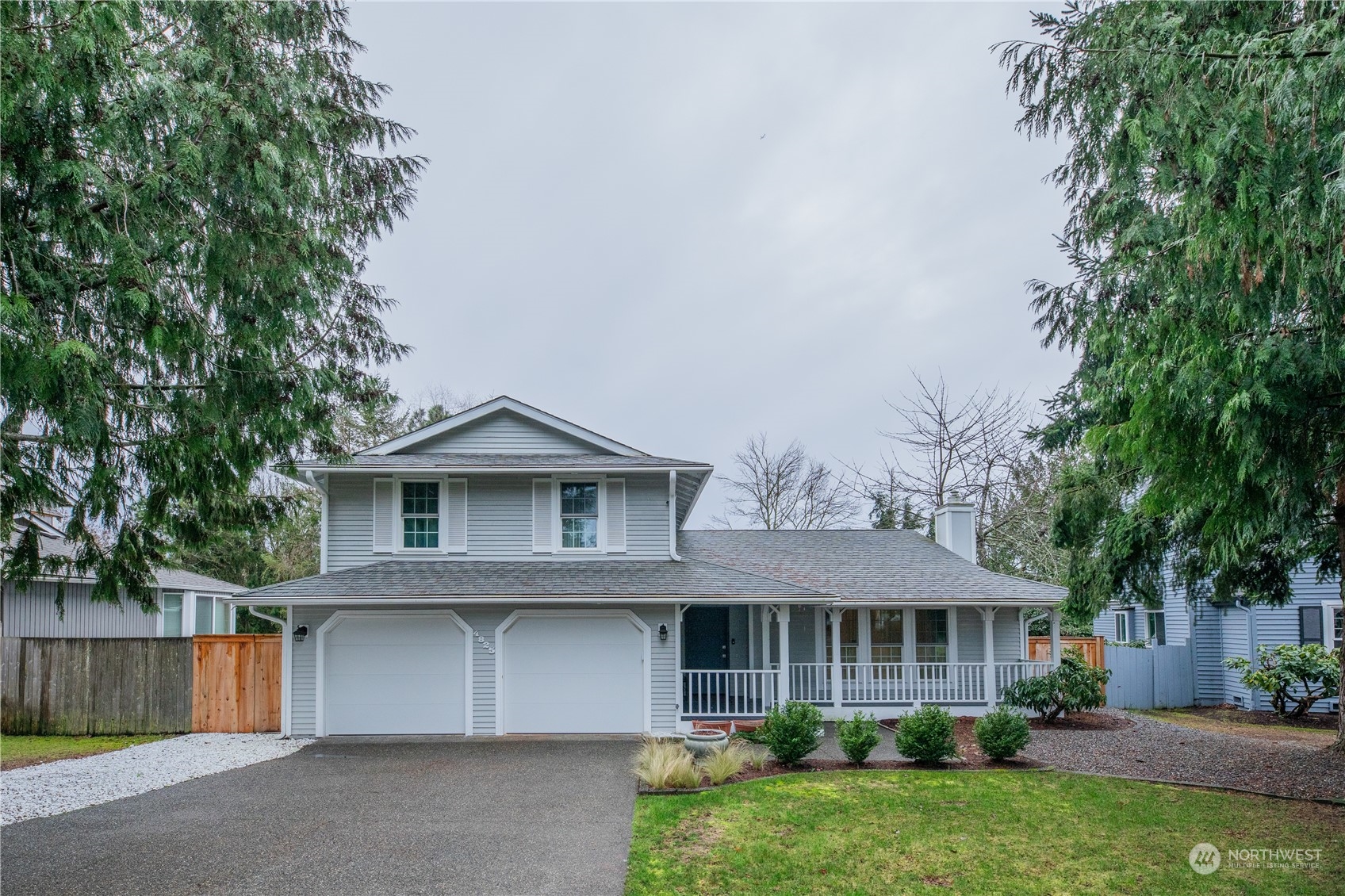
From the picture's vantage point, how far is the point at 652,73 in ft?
44.6

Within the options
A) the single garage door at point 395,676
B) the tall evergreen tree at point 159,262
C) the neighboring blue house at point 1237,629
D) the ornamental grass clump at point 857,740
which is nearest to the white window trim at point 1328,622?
the neighboring blue house at point 1237,629

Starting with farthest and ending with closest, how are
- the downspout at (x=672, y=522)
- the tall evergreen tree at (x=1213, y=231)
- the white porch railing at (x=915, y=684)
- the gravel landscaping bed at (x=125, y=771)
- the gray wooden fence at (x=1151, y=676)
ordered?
the gray wooden fence at (x=1151, y=676) < the white porch railing at (x=915, y=684) < the downspout at (x=672, y=522) < the gravel landscaping bed at (x=125, y=771) < the tall evergreen tree at (x=1213, y=231)

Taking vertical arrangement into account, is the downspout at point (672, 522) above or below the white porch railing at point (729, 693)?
above

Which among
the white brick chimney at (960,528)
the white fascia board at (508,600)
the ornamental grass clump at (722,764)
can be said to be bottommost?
the ornamental grass clump at (722,764)

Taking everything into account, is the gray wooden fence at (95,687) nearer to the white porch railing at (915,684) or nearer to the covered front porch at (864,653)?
the covered front porch at (864,653)

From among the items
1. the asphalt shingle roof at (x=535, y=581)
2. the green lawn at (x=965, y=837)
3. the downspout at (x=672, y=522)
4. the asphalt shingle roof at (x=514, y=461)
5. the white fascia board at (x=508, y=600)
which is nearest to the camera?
the green lawn at (x=965, y=837)

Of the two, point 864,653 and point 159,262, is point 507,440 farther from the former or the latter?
point 159,262

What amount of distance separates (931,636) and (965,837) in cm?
973

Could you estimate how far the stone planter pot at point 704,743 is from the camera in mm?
10742

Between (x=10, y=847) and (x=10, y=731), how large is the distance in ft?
29.5

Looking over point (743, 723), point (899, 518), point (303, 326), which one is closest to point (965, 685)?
point (743, 723)

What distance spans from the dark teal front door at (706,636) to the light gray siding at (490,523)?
2.21 metres

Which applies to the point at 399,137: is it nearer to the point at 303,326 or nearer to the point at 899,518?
the point at 303,326

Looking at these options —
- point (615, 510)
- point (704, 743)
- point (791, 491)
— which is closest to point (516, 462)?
point (615, 510)
